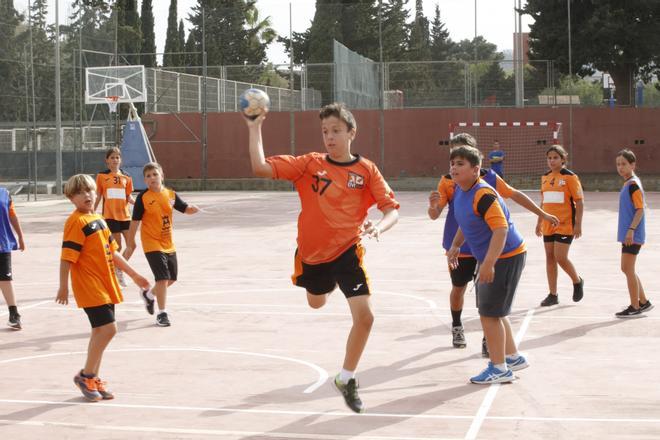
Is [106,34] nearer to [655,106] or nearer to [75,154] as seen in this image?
[75,154]

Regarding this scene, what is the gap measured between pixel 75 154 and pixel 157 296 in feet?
86.5

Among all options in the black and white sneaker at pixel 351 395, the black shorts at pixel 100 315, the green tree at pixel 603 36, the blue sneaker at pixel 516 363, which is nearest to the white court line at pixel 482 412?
the blue sneaker at pixel 516 363

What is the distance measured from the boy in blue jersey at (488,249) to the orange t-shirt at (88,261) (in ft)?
8.62

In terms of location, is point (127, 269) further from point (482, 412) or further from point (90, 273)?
point (482, 412)

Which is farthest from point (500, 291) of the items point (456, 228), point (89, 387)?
point (89, 387)

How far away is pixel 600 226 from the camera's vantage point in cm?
2209

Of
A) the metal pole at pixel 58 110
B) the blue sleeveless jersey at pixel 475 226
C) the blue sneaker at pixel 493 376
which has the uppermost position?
the metal pole at pixel 58 110

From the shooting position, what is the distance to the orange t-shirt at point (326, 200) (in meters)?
6.90

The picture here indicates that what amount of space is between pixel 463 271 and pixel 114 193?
6.24 m

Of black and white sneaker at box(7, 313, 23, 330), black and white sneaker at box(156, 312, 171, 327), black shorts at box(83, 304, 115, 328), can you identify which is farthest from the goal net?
black shorts at box(83, 304, 115, 328)

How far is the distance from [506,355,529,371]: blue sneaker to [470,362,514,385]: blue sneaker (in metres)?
0.33

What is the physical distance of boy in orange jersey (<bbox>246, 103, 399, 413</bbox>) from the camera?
6820mm

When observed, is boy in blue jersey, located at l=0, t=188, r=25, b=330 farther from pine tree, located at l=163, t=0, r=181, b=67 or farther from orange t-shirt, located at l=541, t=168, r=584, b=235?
pine tree, located at l=163, t=0, r=181, b=67

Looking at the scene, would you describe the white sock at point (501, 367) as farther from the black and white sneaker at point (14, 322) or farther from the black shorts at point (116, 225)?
the black shorts at point (116, 225)
